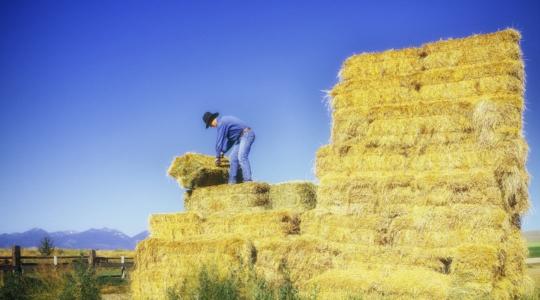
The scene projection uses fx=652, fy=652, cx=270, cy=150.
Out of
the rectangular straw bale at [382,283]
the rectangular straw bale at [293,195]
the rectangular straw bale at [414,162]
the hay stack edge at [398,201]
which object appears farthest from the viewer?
the rectangular straw bale at [293,195]

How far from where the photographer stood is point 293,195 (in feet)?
45.2

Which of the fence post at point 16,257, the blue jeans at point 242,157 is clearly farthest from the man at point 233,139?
the fence post at point 16,257

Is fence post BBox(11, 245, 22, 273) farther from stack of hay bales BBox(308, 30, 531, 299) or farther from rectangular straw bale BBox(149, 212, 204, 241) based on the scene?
stack of hay bales BBox(308, 30, 531, 299)

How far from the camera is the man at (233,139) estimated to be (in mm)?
14569

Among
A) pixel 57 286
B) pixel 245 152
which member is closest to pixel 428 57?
pixel 245 152

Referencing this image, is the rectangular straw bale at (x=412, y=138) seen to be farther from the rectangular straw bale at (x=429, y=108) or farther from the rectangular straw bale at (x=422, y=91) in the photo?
the rectangular straw bale at (x=422, y=91)

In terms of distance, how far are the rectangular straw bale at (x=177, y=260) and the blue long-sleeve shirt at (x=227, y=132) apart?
2695 millimetres

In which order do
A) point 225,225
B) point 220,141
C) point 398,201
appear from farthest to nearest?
point 220,141 → point 225,225 → point 398,201

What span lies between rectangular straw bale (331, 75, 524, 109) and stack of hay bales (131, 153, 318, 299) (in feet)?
6.62

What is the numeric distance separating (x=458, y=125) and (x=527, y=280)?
122 inches

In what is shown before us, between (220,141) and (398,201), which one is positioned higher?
(220,141)

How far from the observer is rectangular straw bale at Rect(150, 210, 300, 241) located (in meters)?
12.8

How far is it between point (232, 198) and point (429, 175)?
414cm

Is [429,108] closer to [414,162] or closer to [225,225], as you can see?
[414,162]
